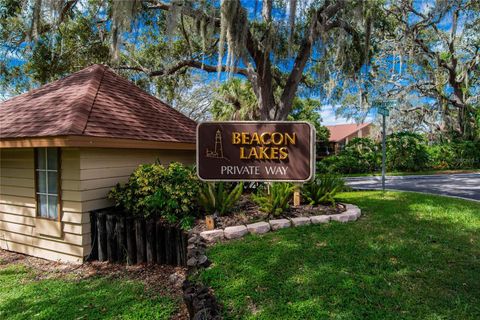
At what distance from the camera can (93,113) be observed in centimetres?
516

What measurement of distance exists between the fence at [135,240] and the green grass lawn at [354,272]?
603mm

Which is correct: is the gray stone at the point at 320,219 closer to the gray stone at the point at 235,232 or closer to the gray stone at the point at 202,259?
the gray stone at the point at 235,232

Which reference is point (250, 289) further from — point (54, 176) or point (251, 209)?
point (54, 176)

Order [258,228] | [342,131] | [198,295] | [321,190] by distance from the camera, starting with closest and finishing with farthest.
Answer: [198,295] → [258,228] → [321,190] → [342,131]

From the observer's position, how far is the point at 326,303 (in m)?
2.67

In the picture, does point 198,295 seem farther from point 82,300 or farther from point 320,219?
point 320,219

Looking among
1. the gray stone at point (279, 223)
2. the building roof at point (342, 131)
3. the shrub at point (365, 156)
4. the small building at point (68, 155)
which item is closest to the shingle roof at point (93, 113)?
the small building at point (68, 155)

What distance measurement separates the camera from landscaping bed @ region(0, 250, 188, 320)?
3.12m

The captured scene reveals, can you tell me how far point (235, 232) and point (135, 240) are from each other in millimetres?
1532

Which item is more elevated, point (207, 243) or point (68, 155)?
point (68, 155)

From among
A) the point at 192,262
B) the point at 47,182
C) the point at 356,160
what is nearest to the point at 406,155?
the point at 356,160

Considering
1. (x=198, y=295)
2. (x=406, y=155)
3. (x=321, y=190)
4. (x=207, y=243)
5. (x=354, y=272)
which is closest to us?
(x=198, y=295)

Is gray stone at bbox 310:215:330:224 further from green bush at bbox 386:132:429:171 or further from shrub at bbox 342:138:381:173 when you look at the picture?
green bush at bbox 386:132:429:171

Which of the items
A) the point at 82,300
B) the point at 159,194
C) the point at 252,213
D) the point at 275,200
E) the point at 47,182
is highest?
the point at 47,182
